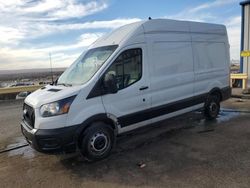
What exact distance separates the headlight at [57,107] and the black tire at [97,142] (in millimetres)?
604

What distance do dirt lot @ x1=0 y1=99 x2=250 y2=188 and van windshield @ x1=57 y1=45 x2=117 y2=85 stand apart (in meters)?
1.60

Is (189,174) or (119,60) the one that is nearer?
(189,174)

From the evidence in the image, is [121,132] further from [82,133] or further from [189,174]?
[189,174]

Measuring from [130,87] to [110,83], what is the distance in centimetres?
60

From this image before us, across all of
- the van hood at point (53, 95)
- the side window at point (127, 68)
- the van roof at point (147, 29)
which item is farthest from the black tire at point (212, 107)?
the van hood at point (53, 95)

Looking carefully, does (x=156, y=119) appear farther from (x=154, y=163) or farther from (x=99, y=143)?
(x=99, y=143)

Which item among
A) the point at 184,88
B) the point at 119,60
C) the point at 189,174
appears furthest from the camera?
the point at 184,88

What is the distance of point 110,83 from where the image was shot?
473 centimetres

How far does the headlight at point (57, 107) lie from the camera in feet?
14.3

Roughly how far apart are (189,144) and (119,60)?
2363 millimetres

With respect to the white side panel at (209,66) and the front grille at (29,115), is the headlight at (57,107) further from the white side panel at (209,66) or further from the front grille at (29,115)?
the white side panel at (209,66)

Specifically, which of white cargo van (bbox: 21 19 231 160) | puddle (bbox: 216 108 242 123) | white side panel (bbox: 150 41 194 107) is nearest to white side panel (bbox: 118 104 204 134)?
white cargo van (bbox: 21 19 231 160)

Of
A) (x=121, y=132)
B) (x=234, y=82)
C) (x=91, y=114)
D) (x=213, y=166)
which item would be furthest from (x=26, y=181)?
(x=234, y=82)

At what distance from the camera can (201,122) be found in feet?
24.2
